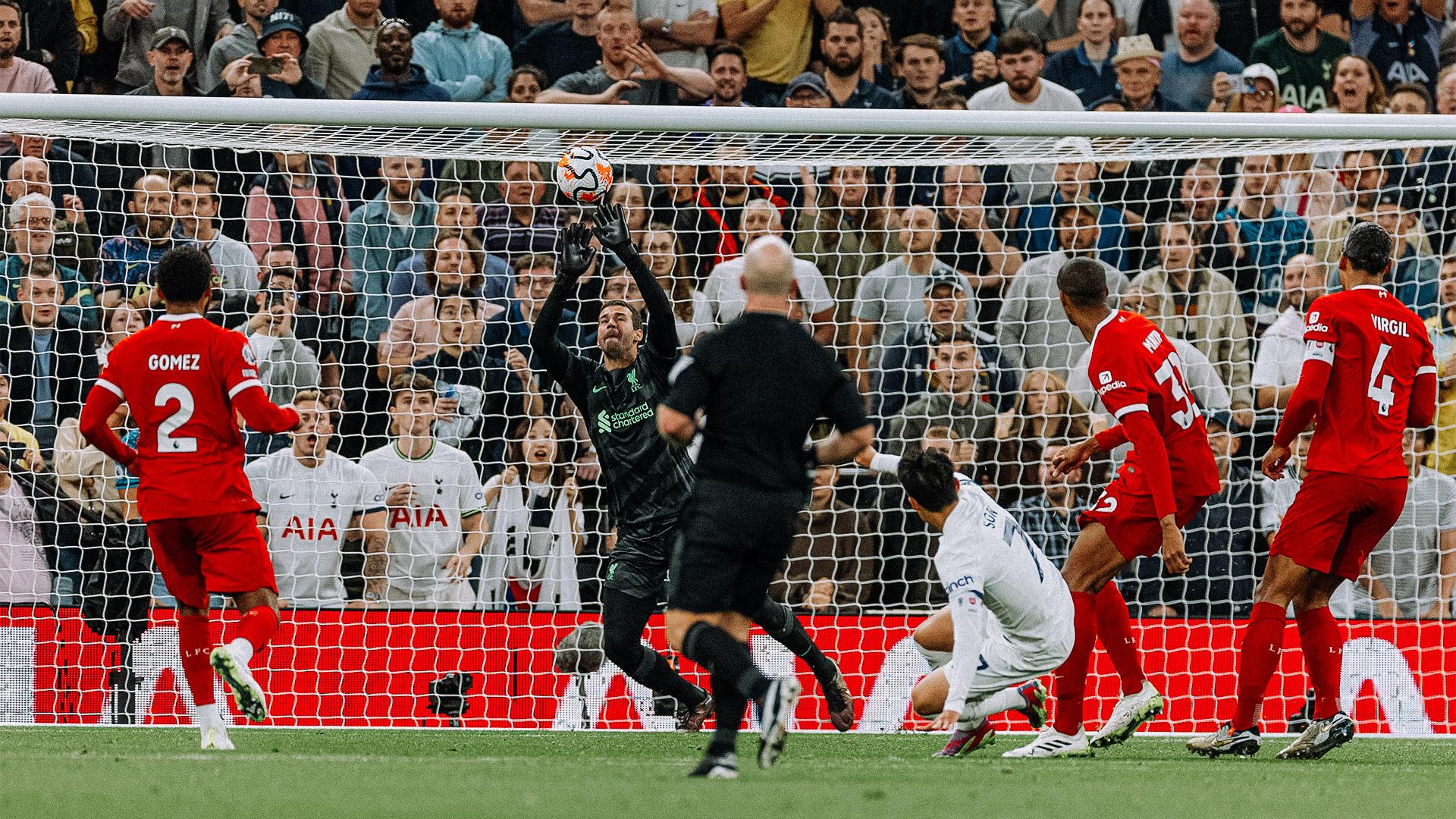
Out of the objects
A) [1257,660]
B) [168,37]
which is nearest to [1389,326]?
[1257,660]

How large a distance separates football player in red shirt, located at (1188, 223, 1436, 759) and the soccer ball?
3250mm

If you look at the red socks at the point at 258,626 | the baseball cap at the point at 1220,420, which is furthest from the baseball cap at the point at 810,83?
the red socks at the point at 258,626

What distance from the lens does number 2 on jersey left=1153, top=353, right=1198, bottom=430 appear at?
7141mm

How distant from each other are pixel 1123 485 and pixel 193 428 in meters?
4.09

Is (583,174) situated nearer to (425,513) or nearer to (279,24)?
(425,513)

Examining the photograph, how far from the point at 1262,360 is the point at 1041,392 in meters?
1.40

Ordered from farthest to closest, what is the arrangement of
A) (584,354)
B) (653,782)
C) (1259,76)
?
(1259,76), (584,354), (653,782)

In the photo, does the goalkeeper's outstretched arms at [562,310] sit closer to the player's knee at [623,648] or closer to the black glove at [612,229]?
the black glove at [612,229]

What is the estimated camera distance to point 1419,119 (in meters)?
8.34

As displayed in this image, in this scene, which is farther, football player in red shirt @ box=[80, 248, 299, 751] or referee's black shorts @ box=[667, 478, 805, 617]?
football player in red shirt @ box=[80, 248, 299, 751]

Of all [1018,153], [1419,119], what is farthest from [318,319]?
[1419,119]

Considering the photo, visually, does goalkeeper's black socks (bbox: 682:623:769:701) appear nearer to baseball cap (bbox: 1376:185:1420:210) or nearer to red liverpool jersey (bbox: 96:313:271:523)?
red liverpool jersey (bbox: 96:313:271:523)

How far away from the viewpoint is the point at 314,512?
943 centimetres

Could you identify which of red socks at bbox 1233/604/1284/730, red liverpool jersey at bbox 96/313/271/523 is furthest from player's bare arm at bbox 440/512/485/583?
red socks at bbox 1233/604/1284/730
